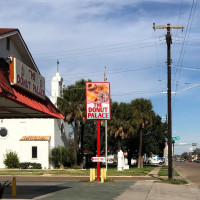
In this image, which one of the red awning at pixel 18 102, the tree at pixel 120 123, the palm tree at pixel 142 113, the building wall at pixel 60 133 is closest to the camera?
the red awning at pixel 18 102

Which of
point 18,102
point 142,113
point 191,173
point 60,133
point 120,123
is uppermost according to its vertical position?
point 142,113

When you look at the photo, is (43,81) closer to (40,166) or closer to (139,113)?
(40,166)

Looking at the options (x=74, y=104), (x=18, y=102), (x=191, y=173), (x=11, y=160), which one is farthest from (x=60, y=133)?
(x=18, y=102)

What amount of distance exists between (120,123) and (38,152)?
1410 centimetres

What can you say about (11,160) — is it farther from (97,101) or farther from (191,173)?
(97,101)

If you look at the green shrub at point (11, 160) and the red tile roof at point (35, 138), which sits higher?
the red tile roof at point (35, 138)

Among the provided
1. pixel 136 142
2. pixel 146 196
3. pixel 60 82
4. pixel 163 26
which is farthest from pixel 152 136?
pixel 146 196

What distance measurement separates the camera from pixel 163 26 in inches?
1111

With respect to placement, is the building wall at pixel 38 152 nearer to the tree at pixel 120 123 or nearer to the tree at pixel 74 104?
the tree at pixel 74 104

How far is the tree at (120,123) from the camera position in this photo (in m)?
55.3

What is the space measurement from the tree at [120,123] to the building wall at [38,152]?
1231 cm

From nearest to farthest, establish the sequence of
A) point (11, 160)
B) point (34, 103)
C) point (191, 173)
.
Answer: point (34, 103) < point (191, 173) < point (11, 160)

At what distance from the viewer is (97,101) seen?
2547 cm

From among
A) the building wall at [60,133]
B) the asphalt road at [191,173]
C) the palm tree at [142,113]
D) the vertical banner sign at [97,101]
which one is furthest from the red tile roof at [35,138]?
the vertical banner sign at [97,101]
